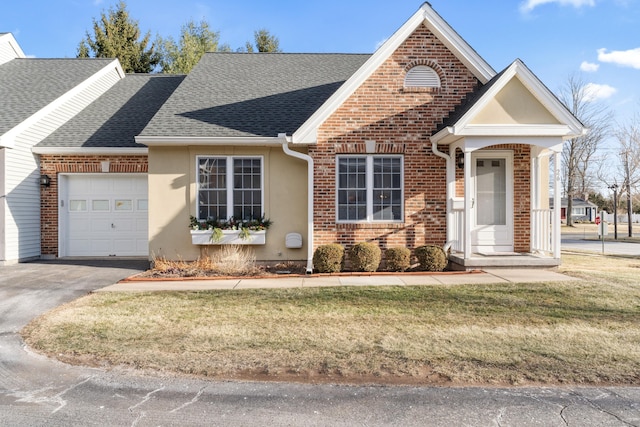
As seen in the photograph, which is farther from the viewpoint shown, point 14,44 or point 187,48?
point 187,48

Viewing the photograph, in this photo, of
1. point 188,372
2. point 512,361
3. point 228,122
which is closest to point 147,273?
point 228,122

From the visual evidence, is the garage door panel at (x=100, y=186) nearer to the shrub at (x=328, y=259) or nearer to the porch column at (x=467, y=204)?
the shrub at (x=328, y=259)

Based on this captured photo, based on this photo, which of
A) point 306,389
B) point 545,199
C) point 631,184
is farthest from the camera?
point 631,184

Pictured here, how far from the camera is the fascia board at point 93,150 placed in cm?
1273

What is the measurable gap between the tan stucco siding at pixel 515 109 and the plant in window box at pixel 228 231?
606cm

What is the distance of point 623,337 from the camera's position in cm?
555

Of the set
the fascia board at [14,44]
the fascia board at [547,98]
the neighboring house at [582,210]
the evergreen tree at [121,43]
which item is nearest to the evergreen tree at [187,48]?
the evergreen tree at [121,43]

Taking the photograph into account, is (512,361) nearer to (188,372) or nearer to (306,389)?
(306,389)

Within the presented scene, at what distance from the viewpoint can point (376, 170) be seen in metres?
11.3

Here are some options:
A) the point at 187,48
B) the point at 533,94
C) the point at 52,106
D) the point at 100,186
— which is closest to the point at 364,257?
the point at 533,94

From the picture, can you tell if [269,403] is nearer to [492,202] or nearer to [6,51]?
[492,202]

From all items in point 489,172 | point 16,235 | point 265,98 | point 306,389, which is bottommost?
point 306,389

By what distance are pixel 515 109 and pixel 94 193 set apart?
11.9 metres

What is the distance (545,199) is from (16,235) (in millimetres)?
14436
